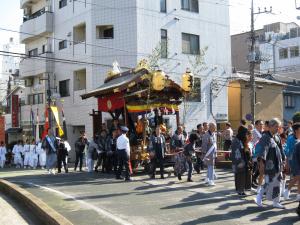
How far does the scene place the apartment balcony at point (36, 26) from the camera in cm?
3478

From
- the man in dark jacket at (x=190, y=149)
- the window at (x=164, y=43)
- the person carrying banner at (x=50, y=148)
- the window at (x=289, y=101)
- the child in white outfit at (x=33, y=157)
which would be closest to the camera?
the man in dark jacket at (x=190, y=149)

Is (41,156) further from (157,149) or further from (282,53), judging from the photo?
(282,53)

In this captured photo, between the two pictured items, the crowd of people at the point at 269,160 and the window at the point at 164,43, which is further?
the window at the point at 164,43

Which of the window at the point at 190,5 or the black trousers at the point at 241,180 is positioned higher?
the window at the point at 190,5

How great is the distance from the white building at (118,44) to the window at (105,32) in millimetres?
66

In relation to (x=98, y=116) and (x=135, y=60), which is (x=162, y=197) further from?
(x=135, y=60)

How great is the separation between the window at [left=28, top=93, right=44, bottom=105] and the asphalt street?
2260cm

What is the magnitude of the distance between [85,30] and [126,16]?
3.50m

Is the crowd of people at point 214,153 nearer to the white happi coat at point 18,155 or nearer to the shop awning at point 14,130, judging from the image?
the white happi coat at point 18,155

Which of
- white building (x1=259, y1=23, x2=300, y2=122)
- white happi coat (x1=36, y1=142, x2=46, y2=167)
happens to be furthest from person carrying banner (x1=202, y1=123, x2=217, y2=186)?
white building (x1=259, y1=23, x2=300, y2=122)

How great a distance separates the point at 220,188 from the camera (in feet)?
41.7

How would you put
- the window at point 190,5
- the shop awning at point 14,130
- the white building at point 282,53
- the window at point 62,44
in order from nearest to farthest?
the window at point 190,5 < the window at point 62,44 < the shop awning at point 14,130 < the white building at point 282,53

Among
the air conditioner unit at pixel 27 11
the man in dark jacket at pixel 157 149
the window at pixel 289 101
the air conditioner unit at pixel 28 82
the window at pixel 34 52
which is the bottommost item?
the man in dark jacket at pixel 157 149

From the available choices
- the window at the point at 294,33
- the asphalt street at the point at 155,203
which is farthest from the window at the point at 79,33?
the window at the point at 294,33
